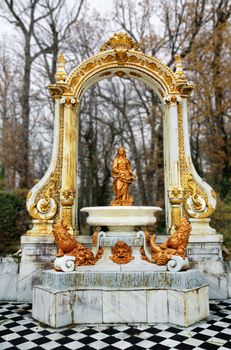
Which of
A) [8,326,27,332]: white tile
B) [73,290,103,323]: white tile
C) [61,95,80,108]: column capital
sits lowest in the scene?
[8,326,27,332]: white tile

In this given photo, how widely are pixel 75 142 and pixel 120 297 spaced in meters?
3.69

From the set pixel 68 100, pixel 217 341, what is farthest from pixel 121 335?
pixel 68 100

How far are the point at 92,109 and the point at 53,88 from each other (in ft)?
25.5

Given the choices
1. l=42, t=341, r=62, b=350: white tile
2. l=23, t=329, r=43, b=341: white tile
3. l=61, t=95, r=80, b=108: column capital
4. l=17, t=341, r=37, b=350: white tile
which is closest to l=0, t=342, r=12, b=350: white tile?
l=17, t=341, r=37, b=350: white tile

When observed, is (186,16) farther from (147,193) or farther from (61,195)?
(61,195)

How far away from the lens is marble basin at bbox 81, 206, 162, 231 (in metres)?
5.66

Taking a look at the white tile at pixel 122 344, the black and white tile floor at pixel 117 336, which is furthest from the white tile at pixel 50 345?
the white tile at pixel 122 344

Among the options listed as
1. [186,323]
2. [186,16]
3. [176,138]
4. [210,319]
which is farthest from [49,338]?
[186,16]

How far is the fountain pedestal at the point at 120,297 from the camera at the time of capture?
181 inches

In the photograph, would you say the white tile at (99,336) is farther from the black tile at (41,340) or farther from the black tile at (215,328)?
the black tile at (215,328)

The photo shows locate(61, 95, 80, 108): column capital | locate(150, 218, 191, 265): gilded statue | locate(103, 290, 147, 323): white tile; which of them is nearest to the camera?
locate(103, 290, 147, 323): white tile

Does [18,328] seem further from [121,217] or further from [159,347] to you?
[121,217]

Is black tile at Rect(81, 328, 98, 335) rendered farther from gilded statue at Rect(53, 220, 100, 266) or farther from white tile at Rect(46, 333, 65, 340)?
gilded statue at Rect(53, 220, 100, 266)

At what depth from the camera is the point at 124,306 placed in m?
4.74
